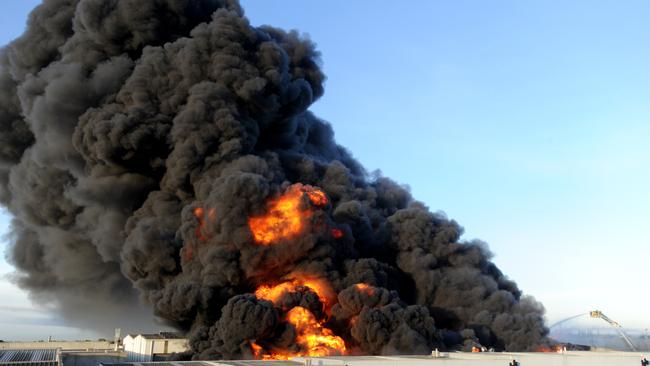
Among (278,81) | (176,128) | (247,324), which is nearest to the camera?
(247,324)

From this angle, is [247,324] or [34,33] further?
[34,33]

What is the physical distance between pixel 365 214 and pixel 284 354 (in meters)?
22.3

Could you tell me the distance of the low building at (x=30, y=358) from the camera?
55.1 meters

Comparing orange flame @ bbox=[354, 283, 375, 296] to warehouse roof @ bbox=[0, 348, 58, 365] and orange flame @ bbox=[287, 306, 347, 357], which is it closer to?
orange flame @ bbox=[287, 306, 347, 357]

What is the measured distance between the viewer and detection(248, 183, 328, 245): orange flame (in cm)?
5766

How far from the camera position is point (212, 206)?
56281 millimetres

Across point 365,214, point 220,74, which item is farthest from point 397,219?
point 220,74

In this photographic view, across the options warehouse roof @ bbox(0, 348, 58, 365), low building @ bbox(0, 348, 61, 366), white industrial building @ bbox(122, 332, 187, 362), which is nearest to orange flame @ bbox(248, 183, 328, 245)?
white industrial building @ bbox(122, 332, 187, 362)

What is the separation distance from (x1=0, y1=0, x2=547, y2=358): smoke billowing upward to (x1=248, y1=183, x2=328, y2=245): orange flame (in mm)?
144

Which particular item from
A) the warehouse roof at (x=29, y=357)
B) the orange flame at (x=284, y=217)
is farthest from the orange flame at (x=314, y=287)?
the warehouse roof at (x=29, y=357)

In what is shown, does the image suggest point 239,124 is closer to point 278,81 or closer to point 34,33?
point 278,81


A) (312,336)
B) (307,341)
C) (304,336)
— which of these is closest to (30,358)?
(304,336)

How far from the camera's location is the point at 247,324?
161 feet

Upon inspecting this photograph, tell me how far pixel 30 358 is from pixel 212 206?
22745 millimetres
